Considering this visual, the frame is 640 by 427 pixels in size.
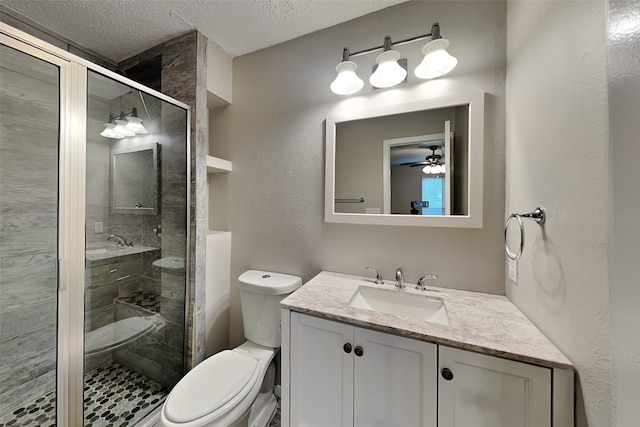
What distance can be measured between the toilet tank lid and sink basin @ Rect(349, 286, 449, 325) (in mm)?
430

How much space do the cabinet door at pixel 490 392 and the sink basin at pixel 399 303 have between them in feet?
0.94

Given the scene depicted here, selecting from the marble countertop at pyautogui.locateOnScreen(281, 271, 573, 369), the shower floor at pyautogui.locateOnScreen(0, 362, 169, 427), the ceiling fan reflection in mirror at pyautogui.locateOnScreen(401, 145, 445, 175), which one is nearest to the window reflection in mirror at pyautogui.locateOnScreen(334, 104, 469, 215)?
the ceiling fan reflection in mirror at pyautogui.locateOnScreen(401, 145, 445, 175)

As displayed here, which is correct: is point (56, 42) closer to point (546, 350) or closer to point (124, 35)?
point (124, 35)

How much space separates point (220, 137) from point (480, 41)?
177 centimetres

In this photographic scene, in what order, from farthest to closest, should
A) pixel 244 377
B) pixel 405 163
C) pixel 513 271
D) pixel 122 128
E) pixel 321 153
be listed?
1. pixel 321 153
2. pixel 122 128
3. pixel 405 163
4. pixel 244 377
5. pixel 513 271

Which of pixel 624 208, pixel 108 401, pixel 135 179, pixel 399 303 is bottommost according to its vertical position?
pixel 108 401

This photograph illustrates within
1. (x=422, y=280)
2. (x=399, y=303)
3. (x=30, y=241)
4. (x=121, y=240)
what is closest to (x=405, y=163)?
(x=422, y=280)

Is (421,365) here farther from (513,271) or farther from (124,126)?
(124,126)

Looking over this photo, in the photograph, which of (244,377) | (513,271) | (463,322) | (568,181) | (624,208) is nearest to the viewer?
(624,208)

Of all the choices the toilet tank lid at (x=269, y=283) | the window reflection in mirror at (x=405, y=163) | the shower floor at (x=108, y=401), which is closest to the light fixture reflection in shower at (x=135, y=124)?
the toilet tank lid at (x=269, y=283)

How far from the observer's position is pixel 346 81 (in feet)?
4.34

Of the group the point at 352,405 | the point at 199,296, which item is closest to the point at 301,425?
the point at 352,405

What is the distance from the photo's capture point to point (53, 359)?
1068mm

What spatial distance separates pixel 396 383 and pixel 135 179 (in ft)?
5.98
